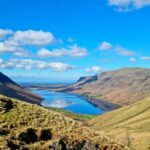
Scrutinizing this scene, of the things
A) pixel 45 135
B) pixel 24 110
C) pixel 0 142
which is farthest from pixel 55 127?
pixel 0 142

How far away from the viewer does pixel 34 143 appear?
3272 centimetres

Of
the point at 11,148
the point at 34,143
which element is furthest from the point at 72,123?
the point at 11,148

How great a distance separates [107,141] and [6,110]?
10.0 m

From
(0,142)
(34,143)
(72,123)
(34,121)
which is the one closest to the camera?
(0,142)

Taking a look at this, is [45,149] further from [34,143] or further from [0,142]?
[0,142]

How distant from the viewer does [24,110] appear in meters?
36.2

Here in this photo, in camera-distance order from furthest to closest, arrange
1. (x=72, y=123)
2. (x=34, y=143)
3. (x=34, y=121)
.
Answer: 1. (x=72, y=123)
2. (x=34, y=121)
3. (x=34, y=143)

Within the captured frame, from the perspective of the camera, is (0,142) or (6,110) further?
(6,110)

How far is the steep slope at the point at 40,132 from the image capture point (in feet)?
106

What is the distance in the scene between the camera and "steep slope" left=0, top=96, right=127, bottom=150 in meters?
32.2

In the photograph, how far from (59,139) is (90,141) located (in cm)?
A: 308

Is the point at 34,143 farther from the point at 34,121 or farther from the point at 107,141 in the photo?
the point at 107,141

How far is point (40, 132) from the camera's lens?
3366cm

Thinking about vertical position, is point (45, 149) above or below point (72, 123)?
below
